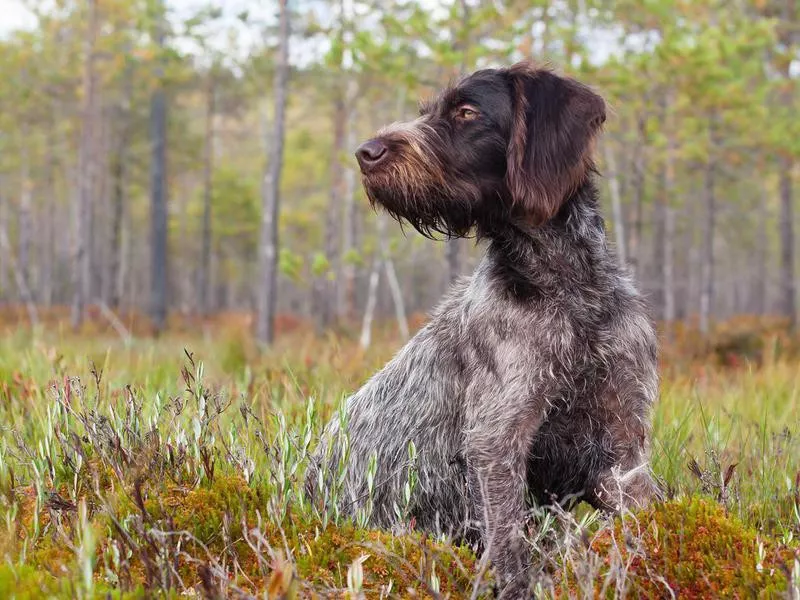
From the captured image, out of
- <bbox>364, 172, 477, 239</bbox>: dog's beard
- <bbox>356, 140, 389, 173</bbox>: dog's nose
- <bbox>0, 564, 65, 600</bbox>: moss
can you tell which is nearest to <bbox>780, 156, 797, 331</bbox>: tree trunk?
<bbox>364, 172, 477, 239</bbox>: dog's beard

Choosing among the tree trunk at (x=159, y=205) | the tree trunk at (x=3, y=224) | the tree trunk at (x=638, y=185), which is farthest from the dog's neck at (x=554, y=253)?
the tree trunk at (x=3, y=224)

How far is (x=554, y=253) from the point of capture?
3242 mm

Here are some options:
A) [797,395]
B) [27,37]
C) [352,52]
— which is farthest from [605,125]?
[27,37]

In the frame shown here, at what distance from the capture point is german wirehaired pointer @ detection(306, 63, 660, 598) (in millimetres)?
3012

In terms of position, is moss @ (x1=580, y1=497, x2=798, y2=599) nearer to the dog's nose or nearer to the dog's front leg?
the dog's front leg

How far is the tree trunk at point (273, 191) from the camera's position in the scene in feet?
38.9

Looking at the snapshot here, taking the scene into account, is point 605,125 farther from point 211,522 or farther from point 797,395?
point 797,395

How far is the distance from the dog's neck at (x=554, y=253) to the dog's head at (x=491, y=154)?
0.31 feet

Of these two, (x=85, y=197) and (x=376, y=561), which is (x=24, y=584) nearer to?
(x=376, y=561)

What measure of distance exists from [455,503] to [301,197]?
144 ft

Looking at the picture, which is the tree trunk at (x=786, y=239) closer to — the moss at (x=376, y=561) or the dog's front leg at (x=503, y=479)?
the dog's front leg at (x=503, y=479)

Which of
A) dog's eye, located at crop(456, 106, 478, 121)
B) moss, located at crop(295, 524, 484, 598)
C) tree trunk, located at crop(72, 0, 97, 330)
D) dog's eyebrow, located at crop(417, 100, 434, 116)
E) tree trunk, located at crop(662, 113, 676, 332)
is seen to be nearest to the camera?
moss, located at crop(295, 524, 484, 598)

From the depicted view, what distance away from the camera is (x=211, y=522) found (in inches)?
109

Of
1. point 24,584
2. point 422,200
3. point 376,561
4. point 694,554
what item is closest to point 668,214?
point 422,200
